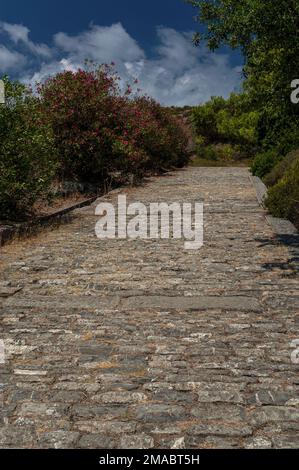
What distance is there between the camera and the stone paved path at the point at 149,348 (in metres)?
2.90

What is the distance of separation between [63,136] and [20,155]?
5.51 m

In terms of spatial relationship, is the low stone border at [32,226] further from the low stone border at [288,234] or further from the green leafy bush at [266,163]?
the green leafy bush at [266,163]

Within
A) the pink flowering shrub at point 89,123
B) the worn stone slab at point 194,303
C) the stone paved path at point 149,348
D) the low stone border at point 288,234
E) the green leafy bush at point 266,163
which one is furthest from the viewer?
the green leafy bush at point 266,163

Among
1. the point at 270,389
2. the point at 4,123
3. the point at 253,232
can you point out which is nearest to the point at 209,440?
the point at 270,389

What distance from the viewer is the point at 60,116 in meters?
14.8

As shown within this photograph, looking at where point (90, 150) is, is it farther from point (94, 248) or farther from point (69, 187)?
point (94, 248)

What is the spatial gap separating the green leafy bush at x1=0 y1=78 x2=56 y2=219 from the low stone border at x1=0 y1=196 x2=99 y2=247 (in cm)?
47

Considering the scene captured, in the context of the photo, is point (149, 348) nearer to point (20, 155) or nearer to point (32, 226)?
point (32, 226)

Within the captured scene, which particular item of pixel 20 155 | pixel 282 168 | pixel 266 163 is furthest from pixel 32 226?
pixel 266 163

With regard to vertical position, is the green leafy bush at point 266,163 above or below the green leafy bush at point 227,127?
below

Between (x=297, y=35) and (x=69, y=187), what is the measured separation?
9810 mm

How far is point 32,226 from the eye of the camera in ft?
32.2

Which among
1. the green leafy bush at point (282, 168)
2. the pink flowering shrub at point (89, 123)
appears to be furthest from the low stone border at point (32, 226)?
the green leafy bush at point (282, 168)

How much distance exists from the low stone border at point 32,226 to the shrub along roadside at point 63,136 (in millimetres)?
463
